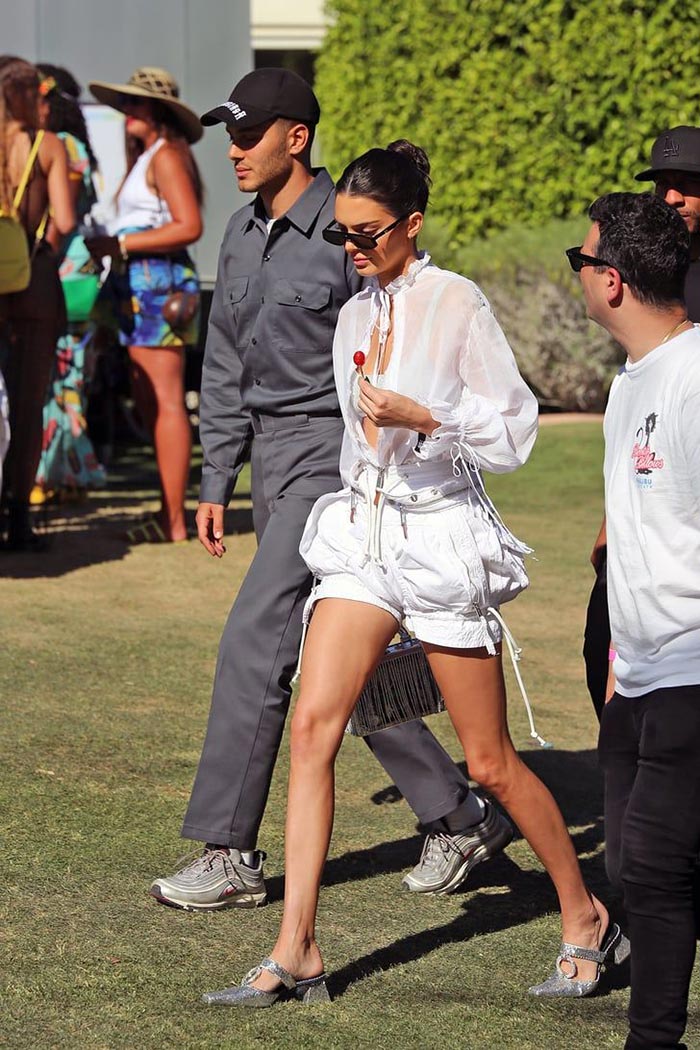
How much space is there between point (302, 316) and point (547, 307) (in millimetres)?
10780

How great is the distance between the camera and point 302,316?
4711mm

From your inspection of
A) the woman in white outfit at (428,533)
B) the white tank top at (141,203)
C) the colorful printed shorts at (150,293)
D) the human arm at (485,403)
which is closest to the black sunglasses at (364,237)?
the woman in white outfit at (428,533)

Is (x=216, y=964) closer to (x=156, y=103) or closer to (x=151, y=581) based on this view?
(x=151, y=581)

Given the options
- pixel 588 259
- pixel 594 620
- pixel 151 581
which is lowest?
pixel 151 581

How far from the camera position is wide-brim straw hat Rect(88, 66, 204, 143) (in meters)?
8.89

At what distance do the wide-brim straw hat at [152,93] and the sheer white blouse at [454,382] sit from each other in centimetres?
510

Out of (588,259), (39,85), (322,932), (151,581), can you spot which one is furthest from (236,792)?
(39,85)

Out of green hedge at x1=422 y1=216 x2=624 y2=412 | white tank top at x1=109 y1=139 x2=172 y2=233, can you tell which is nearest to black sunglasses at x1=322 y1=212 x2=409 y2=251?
white tank top at x1=109 y1=139 x2=172 y2=233

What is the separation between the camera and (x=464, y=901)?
186 inches

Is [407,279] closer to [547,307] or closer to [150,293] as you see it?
[150,293]

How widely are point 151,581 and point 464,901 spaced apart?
419 cm

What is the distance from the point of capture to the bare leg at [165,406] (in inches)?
365

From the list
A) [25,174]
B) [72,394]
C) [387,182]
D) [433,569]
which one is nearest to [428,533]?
[433,569]

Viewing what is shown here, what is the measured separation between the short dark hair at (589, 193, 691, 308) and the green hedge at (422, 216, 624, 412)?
11373 mm
